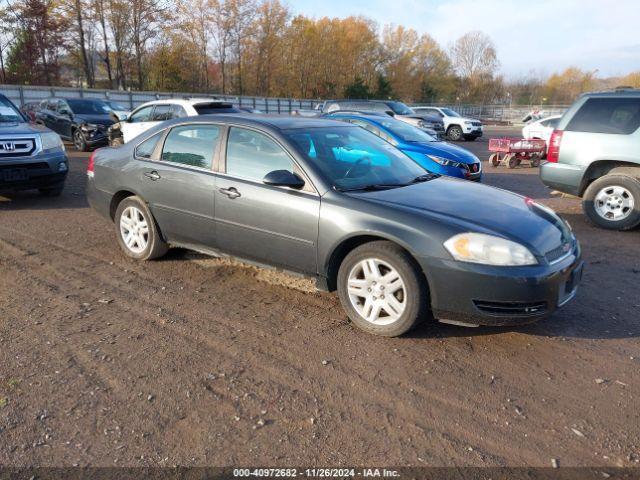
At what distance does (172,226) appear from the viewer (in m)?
→ 4.98

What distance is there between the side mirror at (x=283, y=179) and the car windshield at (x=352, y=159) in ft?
0.76

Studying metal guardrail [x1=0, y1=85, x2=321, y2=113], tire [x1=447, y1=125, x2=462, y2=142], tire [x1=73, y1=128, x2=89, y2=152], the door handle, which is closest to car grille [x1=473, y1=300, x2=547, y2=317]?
the door handle

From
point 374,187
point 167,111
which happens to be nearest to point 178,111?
point 167,111

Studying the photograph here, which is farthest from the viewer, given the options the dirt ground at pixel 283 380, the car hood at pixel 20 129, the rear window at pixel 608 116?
the car hood at pixel 20 129

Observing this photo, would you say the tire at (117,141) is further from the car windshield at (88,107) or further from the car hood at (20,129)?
the car hood at (20,129)

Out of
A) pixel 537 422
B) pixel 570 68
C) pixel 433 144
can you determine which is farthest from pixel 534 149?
pixel 570 68

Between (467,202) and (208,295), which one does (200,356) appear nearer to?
(208,295)

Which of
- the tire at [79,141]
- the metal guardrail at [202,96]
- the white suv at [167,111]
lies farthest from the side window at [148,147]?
the metal guardrail at [202,96]

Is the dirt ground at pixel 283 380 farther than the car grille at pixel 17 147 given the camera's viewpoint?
No

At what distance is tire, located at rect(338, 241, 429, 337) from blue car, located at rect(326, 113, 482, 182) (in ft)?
17.4

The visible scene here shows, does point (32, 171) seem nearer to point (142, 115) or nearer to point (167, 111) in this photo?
point (167, 111)

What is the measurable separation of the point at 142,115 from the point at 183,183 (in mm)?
8437

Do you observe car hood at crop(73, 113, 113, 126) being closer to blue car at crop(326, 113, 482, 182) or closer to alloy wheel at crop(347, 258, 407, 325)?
blue car at crop(326, 113, 482, 182)

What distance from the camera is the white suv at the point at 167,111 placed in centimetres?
1133
